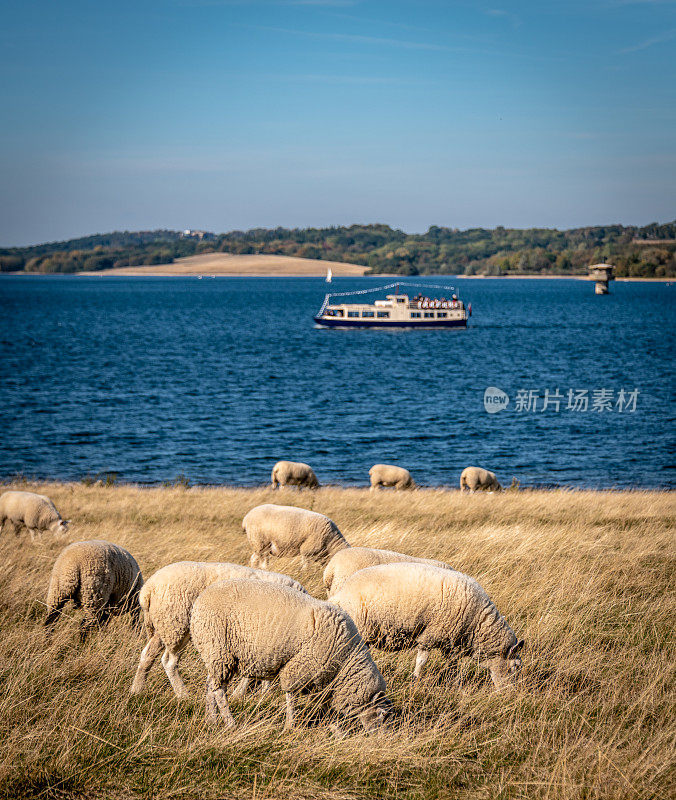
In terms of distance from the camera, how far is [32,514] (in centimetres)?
1152

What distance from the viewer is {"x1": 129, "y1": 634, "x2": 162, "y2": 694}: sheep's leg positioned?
19.3 ft

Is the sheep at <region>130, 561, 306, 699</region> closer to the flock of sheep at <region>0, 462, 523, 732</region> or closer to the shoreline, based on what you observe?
the flock of sheep at <region>0, 462, 523, 732</region>

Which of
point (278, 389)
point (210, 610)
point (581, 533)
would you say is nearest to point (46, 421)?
point (278, 389)

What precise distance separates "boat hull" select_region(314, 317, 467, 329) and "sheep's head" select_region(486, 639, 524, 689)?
260ft

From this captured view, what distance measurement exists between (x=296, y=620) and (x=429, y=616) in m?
1.38

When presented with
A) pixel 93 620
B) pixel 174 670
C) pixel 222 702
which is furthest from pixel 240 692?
pixel 93 620

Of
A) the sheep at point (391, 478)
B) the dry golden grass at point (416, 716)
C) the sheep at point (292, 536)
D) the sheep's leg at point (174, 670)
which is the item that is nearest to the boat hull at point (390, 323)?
the sheep at point (391, 478)

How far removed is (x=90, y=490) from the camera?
17.2 m

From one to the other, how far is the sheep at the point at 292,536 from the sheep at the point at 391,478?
31.4 ft

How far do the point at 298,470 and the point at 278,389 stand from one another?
2549cm

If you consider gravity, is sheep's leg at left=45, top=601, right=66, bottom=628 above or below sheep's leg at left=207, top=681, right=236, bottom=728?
below

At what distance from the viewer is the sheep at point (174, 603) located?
5863 mm

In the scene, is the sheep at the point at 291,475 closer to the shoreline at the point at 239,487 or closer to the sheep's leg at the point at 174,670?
the shoreline at the point at 239,487

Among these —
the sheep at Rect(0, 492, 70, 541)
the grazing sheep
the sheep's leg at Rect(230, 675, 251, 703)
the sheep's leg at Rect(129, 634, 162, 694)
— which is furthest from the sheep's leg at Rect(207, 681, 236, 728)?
the sheep at Rect(0, 492, 70, 541)
